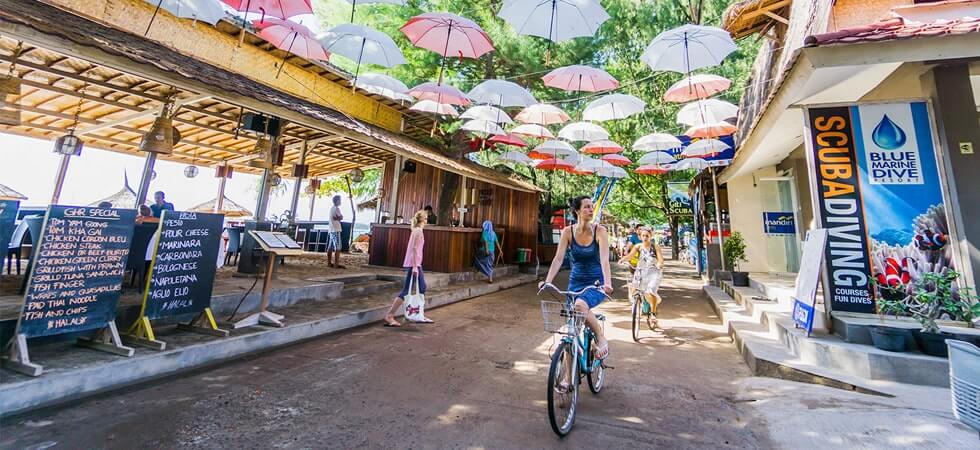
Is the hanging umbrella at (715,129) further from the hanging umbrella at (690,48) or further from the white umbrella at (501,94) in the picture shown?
the white umbrella at (501,94)

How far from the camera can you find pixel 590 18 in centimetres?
606

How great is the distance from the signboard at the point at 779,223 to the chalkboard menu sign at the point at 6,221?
14052 millimetres

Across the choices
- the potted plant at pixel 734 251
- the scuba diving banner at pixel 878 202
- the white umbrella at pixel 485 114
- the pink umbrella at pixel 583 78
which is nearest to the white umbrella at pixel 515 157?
the white umbrella at pixel 485 114

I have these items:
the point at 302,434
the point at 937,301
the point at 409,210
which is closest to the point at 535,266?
the point at 409,210

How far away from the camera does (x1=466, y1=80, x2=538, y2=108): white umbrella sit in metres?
7.82

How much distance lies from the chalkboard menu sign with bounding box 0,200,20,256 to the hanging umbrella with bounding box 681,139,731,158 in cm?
1119

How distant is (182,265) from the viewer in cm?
420

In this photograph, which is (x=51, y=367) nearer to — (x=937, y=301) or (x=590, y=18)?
(x=590, y=18)

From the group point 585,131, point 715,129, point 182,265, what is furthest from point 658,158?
point 182,265

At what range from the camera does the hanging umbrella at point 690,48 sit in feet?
20.3

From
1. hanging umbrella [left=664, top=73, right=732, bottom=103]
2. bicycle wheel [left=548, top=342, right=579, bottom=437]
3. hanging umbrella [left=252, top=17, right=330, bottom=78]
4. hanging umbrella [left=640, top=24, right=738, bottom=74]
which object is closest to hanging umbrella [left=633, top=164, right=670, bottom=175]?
hanging umbrella [left=664, top=73, right=732, bottom=103]

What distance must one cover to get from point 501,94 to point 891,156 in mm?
6207

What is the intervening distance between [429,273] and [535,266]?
20.3ft

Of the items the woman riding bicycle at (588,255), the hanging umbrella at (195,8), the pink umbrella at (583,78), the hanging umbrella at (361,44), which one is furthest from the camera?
the pink umbrella at (583,78)
